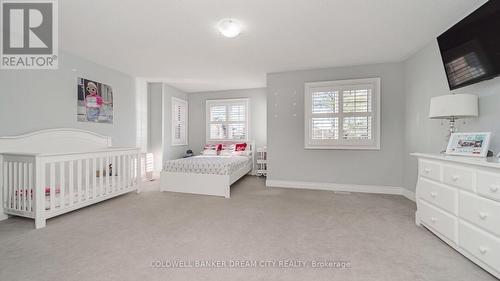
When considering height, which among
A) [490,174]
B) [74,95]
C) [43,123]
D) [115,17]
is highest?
[115,17]

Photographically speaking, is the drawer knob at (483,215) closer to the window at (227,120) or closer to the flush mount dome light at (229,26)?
the flush mount dome light at (229,26)

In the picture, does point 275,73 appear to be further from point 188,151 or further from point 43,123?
point 43,123

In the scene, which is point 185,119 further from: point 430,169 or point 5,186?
point 430,169

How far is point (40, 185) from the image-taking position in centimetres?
235

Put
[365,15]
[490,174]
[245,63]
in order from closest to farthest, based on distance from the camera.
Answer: [490,174] < [365,15] < [245,63]

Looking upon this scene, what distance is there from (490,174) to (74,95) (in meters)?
5.23

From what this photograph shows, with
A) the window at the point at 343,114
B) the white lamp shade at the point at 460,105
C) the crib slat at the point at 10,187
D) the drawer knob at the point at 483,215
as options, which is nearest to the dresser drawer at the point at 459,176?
the drawer knob at the point at 483,215

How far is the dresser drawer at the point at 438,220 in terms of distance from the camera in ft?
6.22

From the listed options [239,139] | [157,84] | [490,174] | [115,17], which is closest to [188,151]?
[239,139]

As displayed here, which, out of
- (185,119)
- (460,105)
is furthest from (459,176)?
(185,119)

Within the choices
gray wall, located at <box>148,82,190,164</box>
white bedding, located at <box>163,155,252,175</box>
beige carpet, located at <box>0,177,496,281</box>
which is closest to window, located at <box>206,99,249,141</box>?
gray wall, located at <box>148,82,190,164</box>

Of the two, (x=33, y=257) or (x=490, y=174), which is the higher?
(x=490, y=174)

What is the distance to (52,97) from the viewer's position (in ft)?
10.2

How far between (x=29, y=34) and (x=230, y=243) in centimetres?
352
